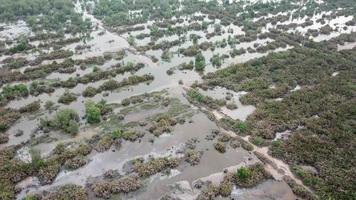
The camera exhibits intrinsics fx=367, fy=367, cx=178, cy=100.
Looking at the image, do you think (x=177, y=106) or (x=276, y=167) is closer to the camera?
(x=276, y=167)

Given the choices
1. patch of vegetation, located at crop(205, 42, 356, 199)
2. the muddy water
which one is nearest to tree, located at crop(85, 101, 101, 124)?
the muddy water

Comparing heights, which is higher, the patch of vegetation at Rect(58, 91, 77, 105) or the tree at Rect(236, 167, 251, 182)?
the patch of vegetation at Rect(58, 91, 77, 105)

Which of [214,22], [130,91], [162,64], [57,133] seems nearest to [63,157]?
[57,133]

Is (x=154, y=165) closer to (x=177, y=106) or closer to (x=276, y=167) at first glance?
(x=177, y=106)

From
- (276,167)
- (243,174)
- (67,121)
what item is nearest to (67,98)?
(67,121)

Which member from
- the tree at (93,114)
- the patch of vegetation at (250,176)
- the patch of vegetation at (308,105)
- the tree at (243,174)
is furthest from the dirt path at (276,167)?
the tree at (93,114)

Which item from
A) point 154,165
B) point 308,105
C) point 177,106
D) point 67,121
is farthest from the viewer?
point 177,106

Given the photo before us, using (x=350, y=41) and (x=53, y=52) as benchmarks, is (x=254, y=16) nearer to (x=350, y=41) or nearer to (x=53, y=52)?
(x=350, y=41)

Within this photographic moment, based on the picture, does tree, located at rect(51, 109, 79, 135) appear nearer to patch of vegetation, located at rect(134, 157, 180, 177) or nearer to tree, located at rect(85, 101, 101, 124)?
tree, located at rect(85, 101, 101, 124)
